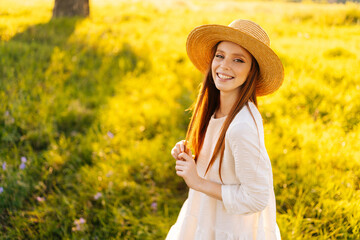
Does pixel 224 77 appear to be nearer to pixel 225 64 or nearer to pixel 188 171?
pixel 225 64

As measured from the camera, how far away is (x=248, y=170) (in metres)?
1.55

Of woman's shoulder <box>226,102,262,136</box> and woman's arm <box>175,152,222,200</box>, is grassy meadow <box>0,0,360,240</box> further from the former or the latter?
woman's shoulder <box>226,102,262,136</box>

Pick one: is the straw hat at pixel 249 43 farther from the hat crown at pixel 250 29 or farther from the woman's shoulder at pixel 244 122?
the woman's shoulder at pixel 244 122

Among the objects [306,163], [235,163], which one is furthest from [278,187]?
[235,163]

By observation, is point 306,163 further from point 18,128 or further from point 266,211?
point 18,128

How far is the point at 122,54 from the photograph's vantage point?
545 cm

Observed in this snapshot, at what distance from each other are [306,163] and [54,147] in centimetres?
252

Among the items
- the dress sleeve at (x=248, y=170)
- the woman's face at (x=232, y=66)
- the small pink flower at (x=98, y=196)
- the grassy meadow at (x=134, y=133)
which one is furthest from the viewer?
the small pink flower at (x=98, y=196)

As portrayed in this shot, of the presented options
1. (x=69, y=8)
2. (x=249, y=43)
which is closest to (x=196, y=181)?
(x=249, y=43)

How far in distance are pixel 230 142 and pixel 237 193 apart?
265 mm

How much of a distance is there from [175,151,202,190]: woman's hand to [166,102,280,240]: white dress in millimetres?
122

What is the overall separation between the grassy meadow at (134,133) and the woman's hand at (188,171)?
1.12m

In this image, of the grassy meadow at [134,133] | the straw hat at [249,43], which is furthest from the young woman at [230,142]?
the grassy meadow at [134,133]

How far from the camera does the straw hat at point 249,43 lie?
157 centimetres
